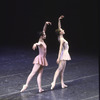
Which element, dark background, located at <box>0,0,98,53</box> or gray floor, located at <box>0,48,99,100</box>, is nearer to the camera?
gray floor, located at <box>0,48,99,100</box>

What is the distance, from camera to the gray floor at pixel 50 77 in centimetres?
696

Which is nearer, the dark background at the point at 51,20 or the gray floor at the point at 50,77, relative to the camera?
the gray floor at the point at 50,77

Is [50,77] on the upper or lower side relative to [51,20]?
lower

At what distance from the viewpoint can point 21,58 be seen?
35.0ft

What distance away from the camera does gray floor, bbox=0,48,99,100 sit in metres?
6.96

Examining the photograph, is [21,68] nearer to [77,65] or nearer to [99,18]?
[77,65]

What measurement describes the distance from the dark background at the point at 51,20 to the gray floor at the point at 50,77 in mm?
2045

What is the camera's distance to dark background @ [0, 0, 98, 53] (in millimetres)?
13820

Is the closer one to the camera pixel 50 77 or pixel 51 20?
pixel 50 77

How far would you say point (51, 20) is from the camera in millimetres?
15312

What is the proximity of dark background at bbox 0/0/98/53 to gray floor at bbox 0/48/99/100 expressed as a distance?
2045mm

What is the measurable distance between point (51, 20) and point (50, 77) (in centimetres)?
722

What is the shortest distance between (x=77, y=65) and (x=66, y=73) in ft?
3.04

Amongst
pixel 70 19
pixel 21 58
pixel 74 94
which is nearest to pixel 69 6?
pixel 70 19
